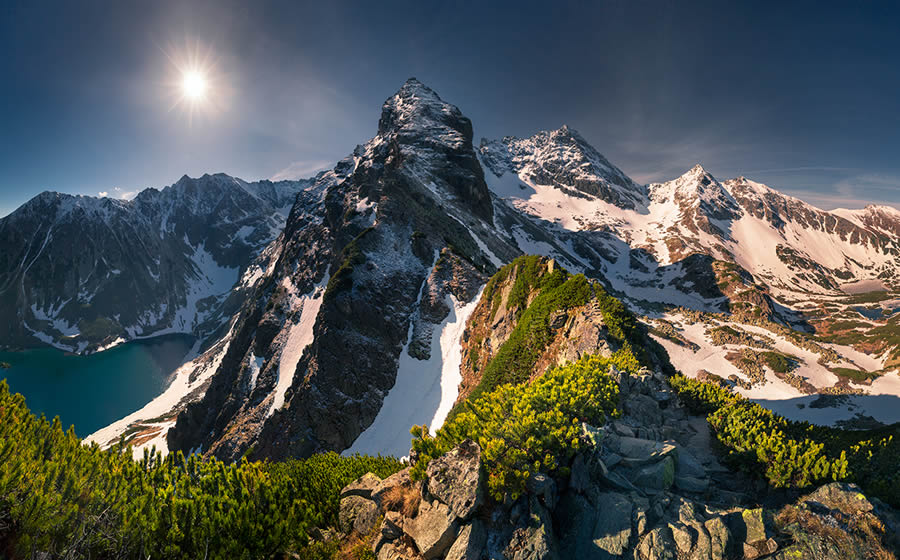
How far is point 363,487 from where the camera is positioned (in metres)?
9.79

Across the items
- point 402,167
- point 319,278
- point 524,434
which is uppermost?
point 402,167

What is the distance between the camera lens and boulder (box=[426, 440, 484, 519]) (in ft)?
21.8

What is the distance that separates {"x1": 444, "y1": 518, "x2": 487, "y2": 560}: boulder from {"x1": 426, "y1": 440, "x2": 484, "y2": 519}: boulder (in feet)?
0.75

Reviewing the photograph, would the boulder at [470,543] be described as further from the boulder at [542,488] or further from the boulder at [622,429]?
the boulder at [622,429]

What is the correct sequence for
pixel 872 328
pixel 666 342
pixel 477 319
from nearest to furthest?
pixel 477 319
pixel 666 342
pixel 872 328

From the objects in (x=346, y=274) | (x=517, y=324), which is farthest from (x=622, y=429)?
(x=346, y=274)

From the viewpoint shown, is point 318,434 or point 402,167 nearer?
point 318,434

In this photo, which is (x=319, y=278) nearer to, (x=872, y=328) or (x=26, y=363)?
(x=872, y=328)

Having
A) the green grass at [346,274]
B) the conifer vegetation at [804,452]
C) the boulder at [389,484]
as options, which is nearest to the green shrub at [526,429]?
the boulder at [389,484]

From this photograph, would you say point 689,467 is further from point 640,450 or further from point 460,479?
point 460,479

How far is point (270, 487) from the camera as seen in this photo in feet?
30.2

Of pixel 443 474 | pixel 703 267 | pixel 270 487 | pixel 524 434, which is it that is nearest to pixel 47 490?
pixel 270 487

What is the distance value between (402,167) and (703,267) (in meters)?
165

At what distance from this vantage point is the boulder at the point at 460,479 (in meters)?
6.64
